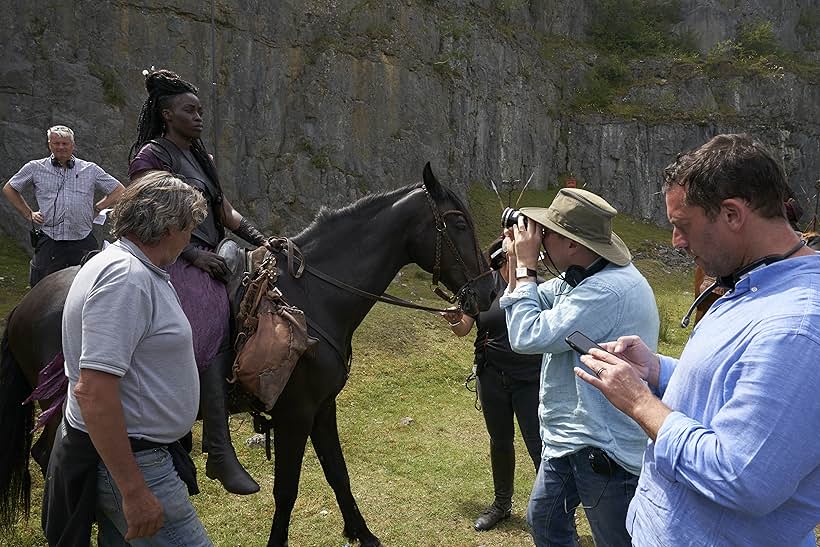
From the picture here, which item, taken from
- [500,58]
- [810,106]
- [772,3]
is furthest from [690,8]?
[500,58]

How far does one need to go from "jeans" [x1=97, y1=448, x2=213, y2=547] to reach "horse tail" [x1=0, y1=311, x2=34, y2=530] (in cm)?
188

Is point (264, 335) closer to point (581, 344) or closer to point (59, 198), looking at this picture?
point (581, 344)

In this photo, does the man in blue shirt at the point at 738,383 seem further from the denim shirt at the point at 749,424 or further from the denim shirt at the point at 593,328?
the denim shirt at the point at 593,328

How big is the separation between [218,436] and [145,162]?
1.65 m

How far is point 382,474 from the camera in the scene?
5.66m

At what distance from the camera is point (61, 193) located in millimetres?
5719

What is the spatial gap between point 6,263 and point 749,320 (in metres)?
12.0

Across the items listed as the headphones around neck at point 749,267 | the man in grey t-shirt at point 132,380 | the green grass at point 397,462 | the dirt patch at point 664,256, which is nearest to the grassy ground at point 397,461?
the green grass at point 397,462

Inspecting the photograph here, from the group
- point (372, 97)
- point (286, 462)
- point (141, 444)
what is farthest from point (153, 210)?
point (372, 97)

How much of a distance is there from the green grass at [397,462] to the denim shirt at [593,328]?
2.32 meters

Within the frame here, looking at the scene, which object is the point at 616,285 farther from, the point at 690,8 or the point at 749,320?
the point at 690,8

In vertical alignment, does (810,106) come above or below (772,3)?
below

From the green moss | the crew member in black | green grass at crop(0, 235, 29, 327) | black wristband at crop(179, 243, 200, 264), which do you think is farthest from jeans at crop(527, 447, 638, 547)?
the green moss

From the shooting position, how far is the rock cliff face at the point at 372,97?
11.9 meters
